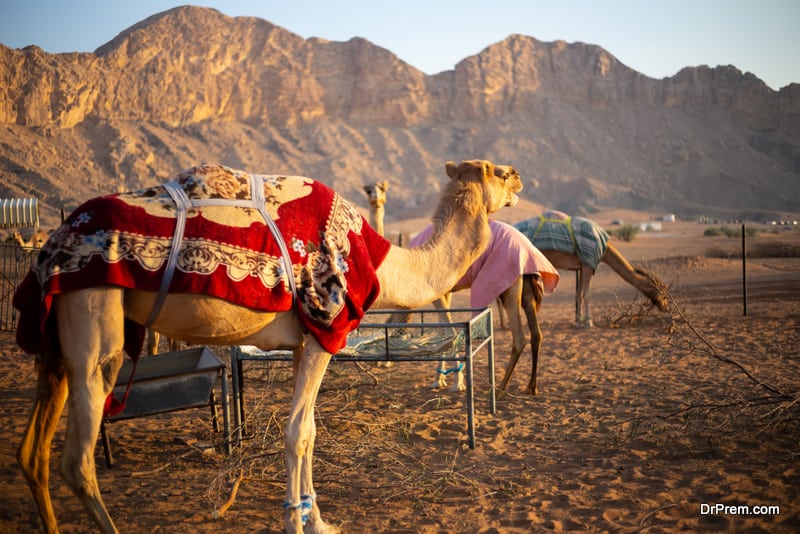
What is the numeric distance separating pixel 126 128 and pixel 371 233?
5909cm

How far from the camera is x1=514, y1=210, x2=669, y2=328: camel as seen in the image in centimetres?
1252

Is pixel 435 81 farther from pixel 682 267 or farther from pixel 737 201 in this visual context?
pixel 682 267

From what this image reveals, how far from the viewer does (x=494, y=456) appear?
563 centimetres

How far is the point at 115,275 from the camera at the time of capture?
10.9ft

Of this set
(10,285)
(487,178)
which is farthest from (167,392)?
(10,285)

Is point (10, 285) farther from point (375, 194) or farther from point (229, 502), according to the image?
point (229, 502)

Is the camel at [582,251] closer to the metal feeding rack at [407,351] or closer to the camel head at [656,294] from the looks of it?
the camel head at [656,294]

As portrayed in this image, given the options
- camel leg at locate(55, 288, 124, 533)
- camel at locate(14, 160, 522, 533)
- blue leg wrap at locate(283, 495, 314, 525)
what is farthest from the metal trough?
camel leg at locate(55, 288, 124, 533)

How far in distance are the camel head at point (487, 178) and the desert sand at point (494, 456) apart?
2.04m

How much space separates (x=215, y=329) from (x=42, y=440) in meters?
1.18

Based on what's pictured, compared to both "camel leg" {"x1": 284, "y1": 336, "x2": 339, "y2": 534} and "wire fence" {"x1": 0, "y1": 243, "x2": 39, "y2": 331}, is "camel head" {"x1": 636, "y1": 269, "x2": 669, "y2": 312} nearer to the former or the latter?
"camel leg" {"x1": 284, "y1": 336, "x2": 339, "y2": 534}

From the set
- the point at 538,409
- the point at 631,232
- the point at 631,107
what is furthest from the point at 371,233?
the point at 631,107

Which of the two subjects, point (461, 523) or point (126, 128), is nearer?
point (461, 523)

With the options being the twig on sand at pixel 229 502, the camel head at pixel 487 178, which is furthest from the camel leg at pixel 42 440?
the camel head at pixel 487 178
